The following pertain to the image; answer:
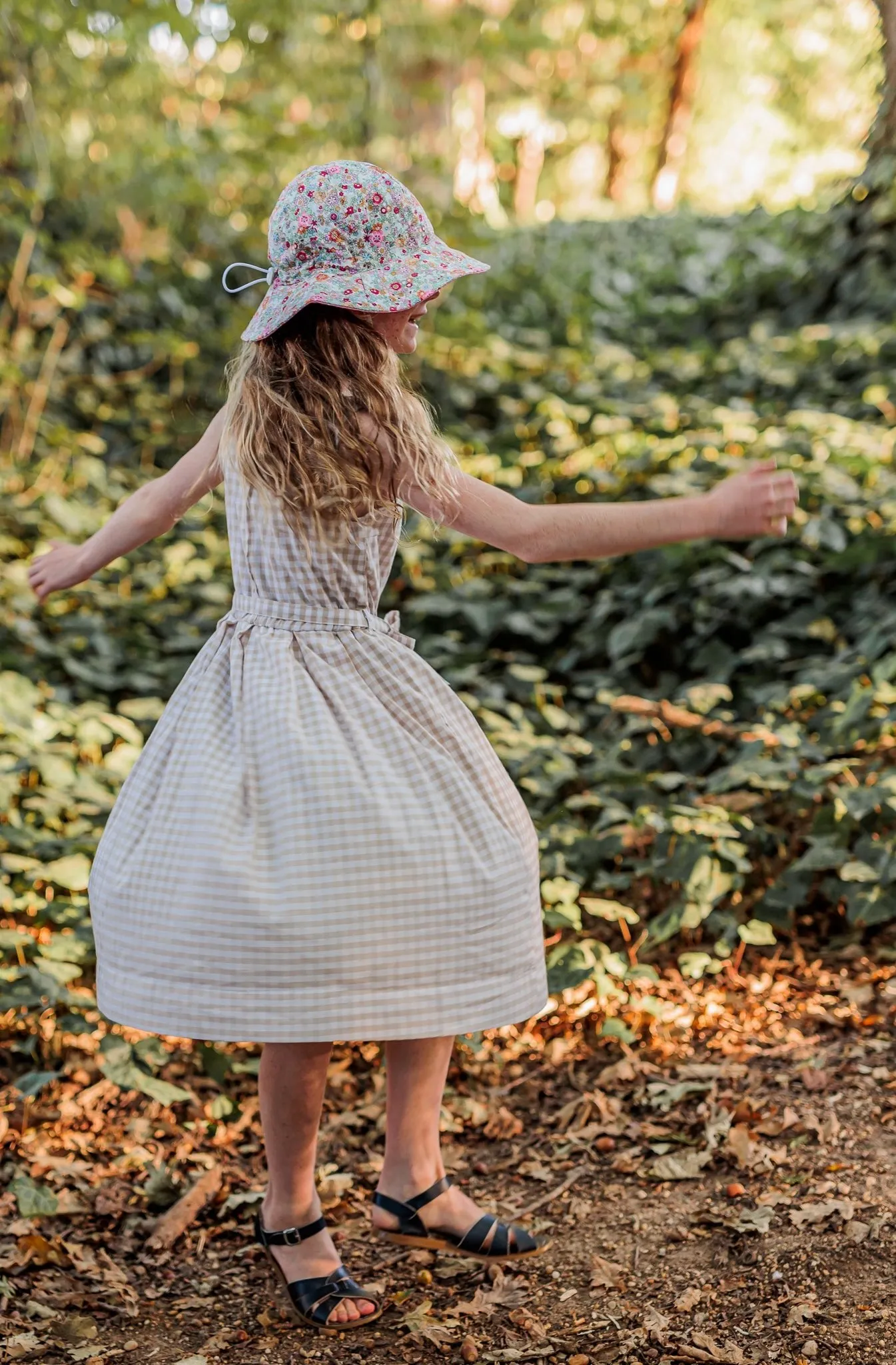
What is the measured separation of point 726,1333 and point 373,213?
1797 millimetres

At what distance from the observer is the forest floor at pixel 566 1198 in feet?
6.53

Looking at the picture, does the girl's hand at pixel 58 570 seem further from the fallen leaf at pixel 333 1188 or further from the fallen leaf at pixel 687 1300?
the fallen leaf at pixel 687 1300

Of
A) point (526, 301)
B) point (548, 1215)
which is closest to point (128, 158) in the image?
point (526, 301)

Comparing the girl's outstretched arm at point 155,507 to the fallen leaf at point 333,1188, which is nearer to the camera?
the girl's outstretched arm at point 155,507

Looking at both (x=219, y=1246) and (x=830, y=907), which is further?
(x=830, y=907)

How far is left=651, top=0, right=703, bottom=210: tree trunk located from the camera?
47.2 ft

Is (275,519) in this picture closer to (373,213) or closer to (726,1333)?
(373,213)

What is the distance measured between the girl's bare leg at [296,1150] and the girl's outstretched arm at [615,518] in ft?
2.73

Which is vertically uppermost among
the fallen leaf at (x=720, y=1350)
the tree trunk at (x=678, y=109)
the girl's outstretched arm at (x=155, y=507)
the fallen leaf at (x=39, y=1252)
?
the tree trunk at (x=678, y=109)

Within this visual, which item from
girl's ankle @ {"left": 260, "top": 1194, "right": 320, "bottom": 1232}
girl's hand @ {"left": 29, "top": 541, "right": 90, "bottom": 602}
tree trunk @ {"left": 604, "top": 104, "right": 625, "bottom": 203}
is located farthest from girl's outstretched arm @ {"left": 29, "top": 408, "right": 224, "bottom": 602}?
tree trunk @ {"left": 604, "top": 104, "right": 625, "bottom": 203}

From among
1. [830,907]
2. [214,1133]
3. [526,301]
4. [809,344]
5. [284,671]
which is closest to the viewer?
[284,671]

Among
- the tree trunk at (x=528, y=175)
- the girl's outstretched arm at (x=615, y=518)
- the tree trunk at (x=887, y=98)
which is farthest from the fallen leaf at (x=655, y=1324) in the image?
the tree trunk at (x=528, y=175)

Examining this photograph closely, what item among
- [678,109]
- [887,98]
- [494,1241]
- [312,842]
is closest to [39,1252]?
[494,1241]

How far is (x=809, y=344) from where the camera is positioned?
604cm
